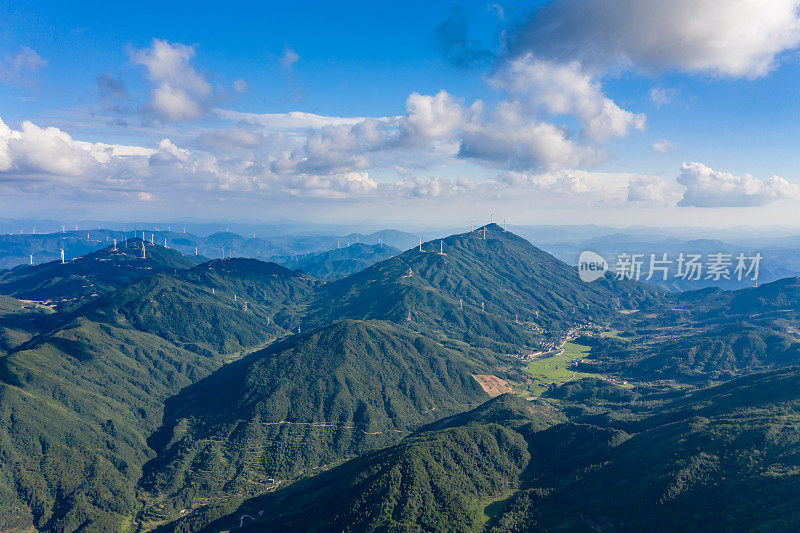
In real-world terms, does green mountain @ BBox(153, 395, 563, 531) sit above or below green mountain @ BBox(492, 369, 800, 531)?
below

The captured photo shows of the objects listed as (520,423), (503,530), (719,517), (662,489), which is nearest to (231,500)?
(503,530)

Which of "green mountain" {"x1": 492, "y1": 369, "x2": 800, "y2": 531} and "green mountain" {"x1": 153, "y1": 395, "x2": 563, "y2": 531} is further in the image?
"green mountain" {"x1": 153, "y1": 395, "x2": 563, "y2": 531}

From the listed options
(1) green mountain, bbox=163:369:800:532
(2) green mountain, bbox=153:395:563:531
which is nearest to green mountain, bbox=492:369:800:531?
(1) green mountain, bbox=163:369:800:532

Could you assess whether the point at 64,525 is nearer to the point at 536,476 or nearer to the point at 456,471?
the point at 456,471

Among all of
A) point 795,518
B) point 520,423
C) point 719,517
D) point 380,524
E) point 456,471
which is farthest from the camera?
point 520,423

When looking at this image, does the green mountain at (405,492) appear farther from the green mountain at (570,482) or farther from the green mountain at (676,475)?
the green mountain at (676,475)

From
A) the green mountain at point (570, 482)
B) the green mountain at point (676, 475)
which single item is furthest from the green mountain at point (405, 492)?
the green mountain at point (676, 475)

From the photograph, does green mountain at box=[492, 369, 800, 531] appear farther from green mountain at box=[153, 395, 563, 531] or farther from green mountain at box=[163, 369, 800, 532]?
green mountain at box=[153, 395, 563, 531]

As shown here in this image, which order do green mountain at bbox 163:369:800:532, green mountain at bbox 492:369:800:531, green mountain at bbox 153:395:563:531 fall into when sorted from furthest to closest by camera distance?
green mountain at bbox 153:395:563:531
green mountain at bbox 163:369:800:532
green mountain at bbox 492:369:800:531

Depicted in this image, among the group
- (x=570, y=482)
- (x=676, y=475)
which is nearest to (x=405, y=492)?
(x=570, y=482)

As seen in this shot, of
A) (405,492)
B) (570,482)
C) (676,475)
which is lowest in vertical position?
(570,482)

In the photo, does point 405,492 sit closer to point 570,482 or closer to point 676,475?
point 570,482
